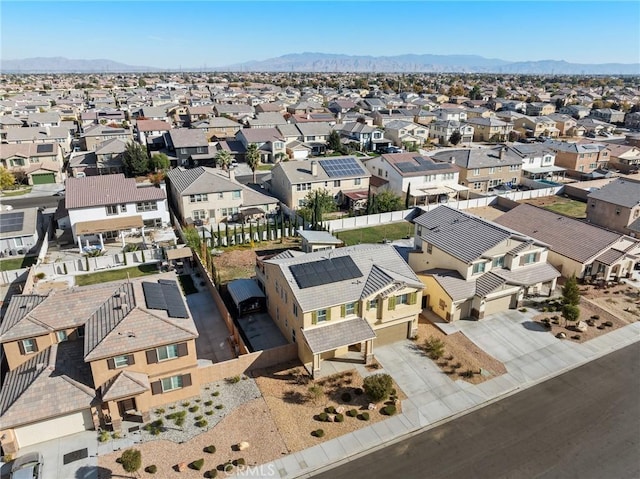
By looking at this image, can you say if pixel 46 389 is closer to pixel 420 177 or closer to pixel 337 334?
pixel 337 334

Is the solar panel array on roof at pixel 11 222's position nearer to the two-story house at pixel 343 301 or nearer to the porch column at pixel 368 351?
the two-story house at pixel 343 301

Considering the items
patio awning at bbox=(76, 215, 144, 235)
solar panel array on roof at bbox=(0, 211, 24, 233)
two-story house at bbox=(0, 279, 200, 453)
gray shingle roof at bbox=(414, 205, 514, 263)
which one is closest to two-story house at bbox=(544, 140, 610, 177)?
gray shingle roof at bbox=(414, 205, 514, 263)

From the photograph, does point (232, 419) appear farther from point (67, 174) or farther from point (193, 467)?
point (67, 174)

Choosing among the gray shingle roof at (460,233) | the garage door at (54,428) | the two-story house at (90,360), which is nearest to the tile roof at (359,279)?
the gray shingle roof at (460,233)

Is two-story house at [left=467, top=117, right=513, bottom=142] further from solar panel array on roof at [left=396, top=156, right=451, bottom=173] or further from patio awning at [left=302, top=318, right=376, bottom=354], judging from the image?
patio awning at [left=302, top=318, right=376, bottom=354]

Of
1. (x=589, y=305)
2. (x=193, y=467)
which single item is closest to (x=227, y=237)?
(x=193, y=467)

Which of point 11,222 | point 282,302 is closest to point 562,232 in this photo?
point 282,302
